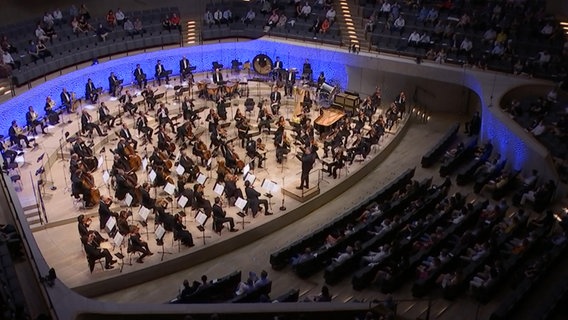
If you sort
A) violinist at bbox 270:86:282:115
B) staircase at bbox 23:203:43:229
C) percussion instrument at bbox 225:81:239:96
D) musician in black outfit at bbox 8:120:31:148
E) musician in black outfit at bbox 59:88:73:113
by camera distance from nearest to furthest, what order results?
staircase at bbox 23:203:43:229 < musician in black outfit at bbox 8:120:31:148 < musician in black outfit at bbox 59:88:73:113 < violinist at bbox 270:86:282:115 < percussion instrument at bbox 225:81:239:96

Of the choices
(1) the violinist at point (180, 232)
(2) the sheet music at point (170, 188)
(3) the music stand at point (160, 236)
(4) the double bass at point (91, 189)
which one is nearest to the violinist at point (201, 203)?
(2) the sheet music at point (170, 188)

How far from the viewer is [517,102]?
20906 millimetres

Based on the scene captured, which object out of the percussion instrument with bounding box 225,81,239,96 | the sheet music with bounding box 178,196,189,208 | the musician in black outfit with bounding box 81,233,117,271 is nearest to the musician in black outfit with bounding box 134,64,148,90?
the percussion instrument with bounding box 225,81,239,96

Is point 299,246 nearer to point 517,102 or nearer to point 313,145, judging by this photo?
point 313,145

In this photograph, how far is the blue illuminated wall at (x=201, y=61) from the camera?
23219 millimetres

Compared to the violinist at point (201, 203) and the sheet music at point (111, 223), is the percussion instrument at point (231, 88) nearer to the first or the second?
the violinist at point (201, 203)

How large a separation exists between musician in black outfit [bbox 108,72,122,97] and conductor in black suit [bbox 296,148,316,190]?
9.31 meters

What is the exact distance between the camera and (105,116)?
70.8ft

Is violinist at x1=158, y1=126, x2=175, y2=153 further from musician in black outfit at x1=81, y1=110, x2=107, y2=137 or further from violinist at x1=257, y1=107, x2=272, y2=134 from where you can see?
violinist at x1=257, y1=107, x2=272, y2=134

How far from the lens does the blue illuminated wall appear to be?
23.2m

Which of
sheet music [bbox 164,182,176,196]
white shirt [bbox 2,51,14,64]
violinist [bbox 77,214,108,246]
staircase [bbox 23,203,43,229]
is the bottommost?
staircase [bbox 23,203,43,229]

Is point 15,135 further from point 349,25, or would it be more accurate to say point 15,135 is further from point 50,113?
point 349,25

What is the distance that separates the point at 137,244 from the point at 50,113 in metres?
8.84

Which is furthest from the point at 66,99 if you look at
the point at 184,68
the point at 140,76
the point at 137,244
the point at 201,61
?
the point at 137,244
